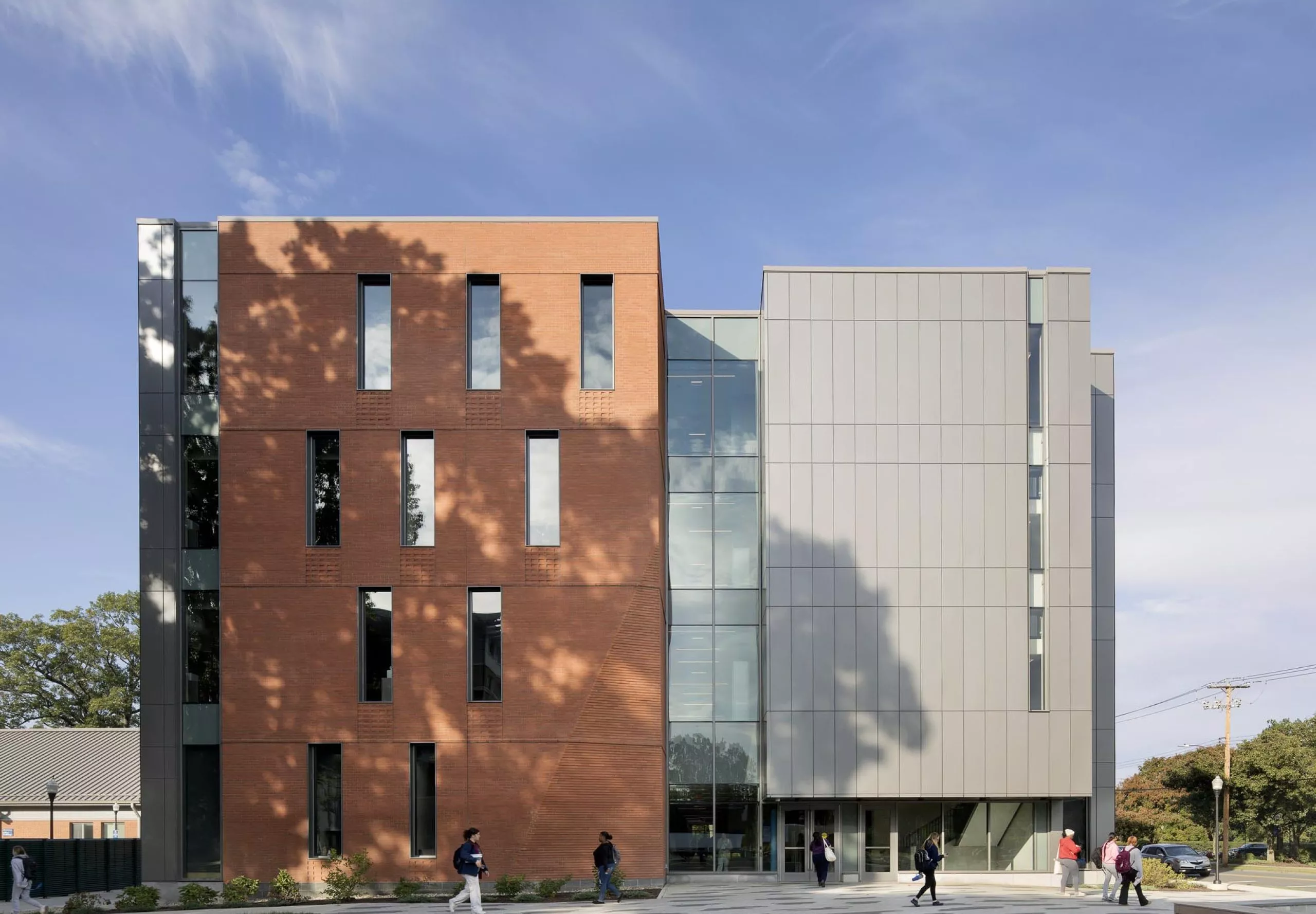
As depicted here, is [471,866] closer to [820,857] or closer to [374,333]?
[820,857]

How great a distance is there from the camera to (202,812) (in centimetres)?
2758

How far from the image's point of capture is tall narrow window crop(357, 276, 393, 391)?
28.6 metres

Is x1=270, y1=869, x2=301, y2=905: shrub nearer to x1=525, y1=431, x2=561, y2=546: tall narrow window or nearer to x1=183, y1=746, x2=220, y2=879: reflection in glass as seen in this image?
x1=183, y1=746, x2=220, y2=879: reflection in glass

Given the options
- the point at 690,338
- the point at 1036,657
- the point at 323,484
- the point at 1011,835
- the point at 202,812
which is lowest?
the point at 1011,835

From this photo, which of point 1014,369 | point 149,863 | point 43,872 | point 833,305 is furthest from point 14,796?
point 1014,369

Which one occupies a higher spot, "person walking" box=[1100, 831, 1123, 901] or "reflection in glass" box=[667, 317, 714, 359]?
"reflection in glass" box=[667, 317, 714, 359]

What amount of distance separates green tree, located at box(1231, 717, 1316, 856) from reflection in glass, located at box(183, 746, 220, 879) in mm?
51227

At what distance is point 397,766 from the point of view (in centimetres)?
2714

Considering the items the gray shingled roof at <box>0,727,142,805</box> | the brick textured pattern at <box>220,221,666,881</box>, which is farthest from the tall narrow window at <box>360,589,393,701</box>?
the gray shingled roof at <box>0,727,142,805</box>

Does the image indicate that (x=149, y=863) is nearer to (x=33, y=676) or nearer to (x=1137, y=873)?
(x=1137, y=873)

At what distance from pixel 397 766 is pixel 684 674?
1050cm

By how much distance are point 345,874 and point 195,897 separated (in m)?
3.21

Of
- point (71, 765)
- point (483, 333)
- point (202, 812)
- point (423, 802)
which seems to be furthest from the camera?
point (71, 765)

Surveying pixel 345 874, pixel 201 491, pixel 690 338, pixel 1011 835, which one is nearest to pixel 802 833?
pixel 1011 835
